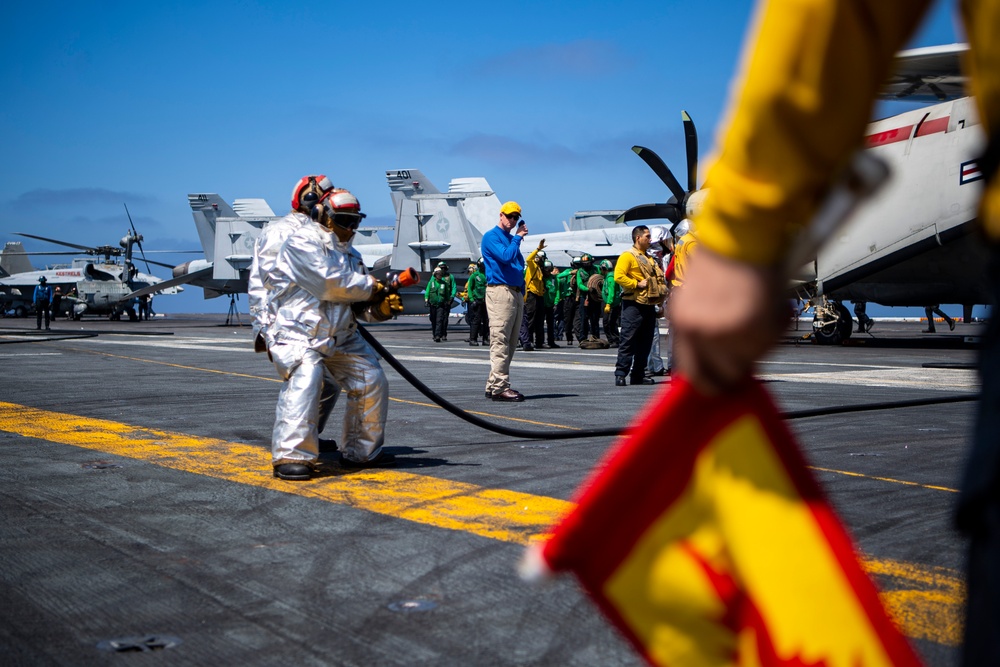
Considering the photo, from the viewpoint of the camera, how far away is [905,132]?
1873 centimetres

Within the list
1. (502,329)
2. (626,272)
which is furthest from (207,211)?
(502,329)

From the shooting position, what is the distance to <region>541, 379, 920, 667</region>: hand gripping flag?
47.8 inches

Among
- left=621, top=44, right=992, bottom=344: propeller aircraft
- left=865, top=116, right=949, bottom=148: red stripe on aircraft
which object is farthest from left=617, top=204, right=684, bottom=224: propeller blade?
left=865, top=116, right=949, bottom=148: red stripe on aircraft

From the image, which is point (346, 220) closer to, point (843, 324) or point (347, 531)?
point (347, 531)

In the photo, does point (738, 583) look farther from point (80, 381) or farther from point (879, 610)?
point (80, 381)

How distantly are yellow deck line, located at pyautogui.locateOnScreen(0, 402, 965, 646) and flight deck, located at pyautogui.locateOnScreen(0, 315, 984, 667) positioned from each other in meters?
0.02

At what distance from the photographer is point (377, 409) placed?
639 centimetres

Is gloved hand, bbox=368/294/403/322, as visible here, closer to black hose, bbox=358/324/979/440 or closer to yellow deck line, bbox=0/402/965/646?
black hose, bbox=358/324/979/440

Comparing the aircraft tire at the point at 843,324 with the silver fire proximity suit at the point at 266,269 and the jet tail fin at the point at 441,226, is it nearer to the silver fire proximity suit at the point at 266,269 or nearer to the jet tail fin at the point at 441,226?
the jet tail fin at the point at 441,226

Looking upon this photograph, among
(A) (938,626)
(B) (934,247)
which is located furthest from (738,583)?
(B) (934,247)

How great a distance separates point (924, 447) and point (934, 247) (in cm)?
1232

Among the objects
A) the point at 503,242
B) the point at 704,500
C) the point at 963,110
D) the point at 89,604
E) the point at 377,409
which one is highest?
the point at 963,110

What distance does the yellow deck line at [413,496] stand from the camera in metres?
3.51

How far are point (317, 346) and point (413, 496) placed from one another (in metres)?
1.25
